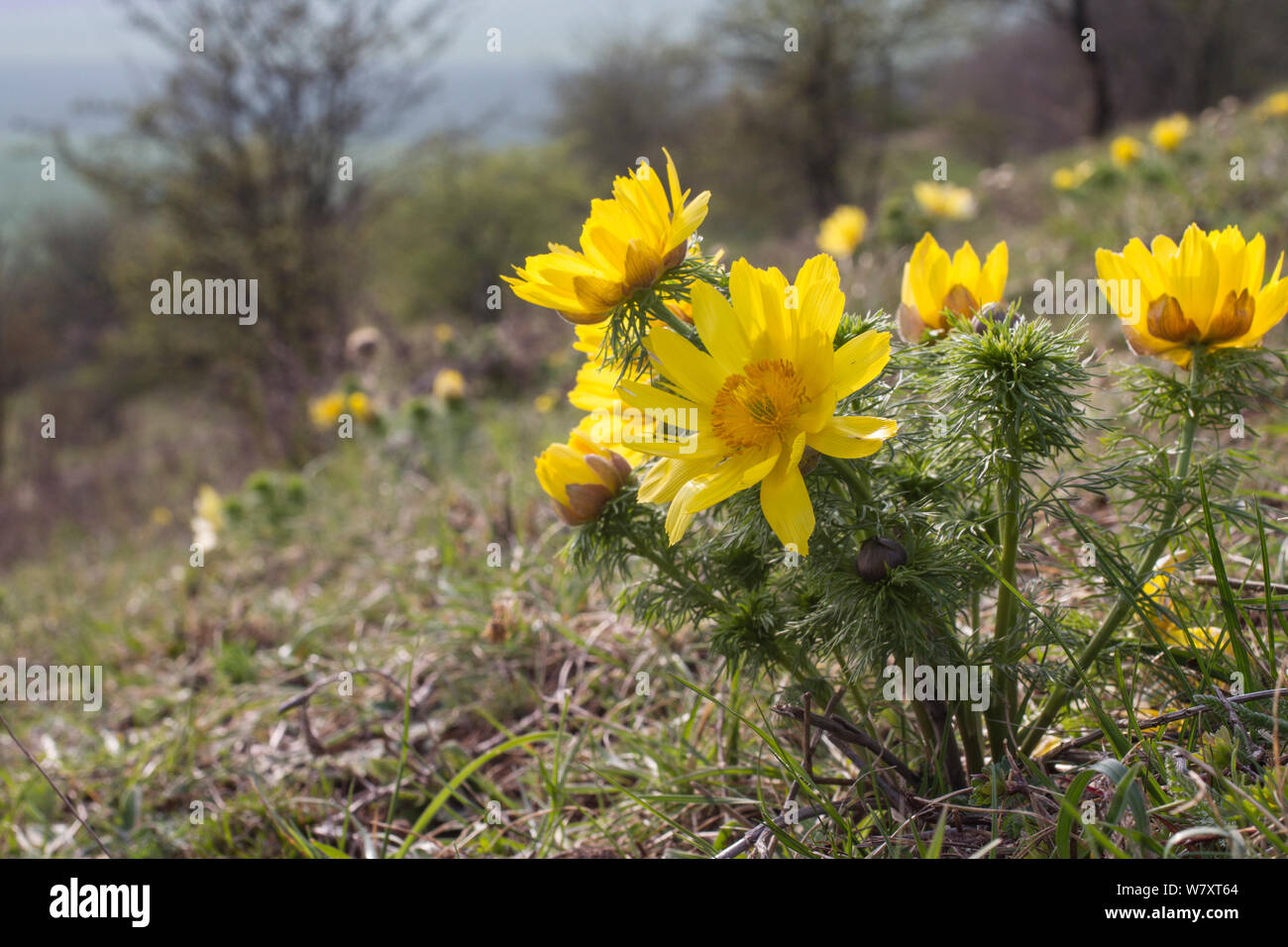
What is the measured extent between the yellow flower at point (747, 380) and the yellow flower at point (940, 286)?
0.85ft

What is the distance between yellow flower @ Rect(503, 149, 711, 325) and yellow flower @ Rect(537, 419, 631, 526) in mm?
222

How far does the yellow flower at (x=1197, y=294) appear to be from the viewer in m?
1.08

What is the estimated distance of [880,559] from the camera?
3.29ft

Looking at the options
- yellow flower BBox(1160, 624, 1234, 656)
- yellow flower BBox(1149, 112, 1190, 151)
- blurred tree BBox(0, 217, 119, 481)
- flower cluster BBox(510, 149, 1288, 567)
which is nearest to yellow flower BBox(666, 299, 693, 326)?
flower cluster BBox(510, 149, 1288, 567)

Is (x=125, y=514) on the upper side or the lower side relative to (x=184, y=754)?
upper

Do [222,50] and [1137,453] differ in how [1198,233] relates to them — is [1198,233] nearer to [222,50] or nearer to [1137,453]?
[1137,453]

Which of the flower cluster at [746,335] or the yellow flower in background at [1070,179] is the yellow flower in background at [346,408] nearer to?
the flower cluster at [746,335]

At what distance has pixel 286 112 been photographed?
11.0m

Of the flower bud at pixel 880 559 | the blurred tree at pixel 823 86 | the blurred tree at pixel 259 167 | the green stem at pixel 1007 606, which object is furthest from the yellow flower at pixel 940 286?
the blurred tree at pixel 823 86

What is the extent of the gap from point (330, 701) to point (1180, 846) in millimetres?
1847

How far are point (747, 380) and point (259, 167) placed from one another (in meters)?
11.5

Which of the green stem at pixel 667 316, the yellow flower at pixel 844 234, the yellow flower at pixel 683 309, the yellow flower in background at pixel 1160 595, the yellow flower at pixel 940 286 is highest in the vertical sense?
the yellow flower at pixel 844 234

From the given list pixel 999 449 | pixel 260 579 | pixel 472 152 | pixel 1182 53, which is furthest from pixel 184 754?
pixel 1182 53

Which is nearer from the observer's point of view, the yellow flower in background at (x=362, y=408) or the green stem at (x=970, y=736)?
the green stem at (x=970, y=736)
